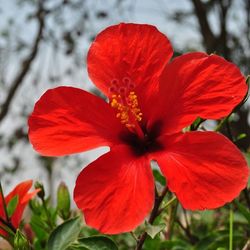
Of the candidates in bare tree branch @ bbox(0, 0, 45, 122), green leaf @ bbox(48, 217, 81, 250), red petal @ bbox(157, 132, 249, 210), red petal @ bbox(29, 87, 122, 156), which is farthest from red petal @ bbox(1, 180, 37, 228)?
bare tree branch @ bbox(0, 0, 45, 122)

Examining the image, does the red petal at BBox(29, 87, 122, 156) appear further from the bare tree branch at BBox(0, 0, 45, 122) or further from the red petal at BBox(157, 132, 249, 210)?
the bare tree branch at BBox(0, 0, 45, 122)

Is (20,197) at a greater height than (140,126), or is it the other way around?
(140,126)

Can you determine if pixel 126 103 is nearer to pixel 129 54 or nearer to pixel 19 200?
pixel 129 54

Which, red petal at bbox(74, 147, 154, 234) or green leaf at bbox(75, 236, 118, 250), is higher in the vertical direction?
red petal at bbox(74, 147, 154, 234)

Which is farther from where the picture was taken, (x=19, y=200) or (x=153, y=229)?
(x=19, y=200)

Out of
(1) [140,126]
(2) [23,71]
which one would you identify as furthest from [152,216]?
(2) [23,71]

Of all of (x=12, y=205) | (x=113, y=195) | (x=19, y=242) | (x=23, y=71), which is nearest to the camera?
(x=113, y=195)

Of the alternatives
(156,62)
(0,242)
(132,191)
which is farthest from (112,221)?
(0,242)
